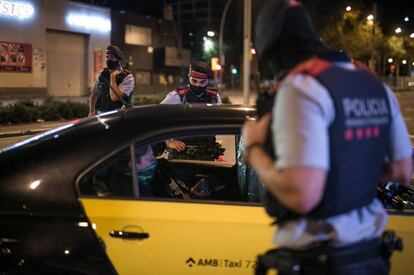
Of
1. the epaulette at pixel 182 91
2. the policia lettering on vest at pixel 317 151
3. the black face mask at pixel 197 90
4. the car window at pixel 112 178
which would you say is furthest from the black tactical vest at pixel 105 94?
the policia lettering on vest at pixel 317 151

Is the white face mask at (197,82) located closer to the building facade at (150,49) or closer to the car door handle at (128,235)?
the car door handle at (128,235)

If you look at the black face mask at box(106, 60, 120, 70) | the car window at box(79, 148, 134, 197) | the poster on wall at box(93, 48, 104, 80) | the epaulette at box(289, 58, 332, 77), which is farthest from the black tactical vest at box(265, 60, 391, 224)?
the poster on wall at box(93, 48, 104, 80)

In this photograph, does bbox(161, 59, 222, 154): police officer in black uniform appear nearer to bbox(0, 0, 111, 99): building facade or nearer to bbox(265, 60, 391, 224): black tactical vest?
bbox(265, 60, 391, 224): black tactical vest

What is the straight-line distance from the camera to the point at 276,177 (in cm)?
171

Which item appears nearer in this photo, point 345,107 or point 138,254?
point 345,107

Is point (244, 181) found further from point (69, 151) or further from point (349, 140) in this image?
point (349, 140)

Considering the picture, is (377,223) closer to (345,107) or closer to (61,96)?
(345,107)

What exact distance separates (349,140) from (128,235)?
1.30 meters

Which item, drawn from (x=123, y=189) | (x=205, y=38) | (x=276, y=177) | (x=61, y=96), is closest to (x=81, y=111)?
(x=61, y=96)

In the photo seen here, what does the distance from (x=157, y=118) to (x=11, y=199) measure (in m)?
0.84

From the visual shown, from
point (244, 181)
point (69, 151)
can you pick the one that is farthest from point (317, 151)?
point (244, 181)

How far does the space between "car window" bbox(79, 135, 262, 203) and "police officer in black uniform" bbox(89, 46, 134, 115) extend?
2294 mm

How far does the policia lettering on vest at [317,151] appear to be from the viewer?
1.69m

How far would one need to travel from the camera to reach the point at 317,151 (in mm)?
1679
